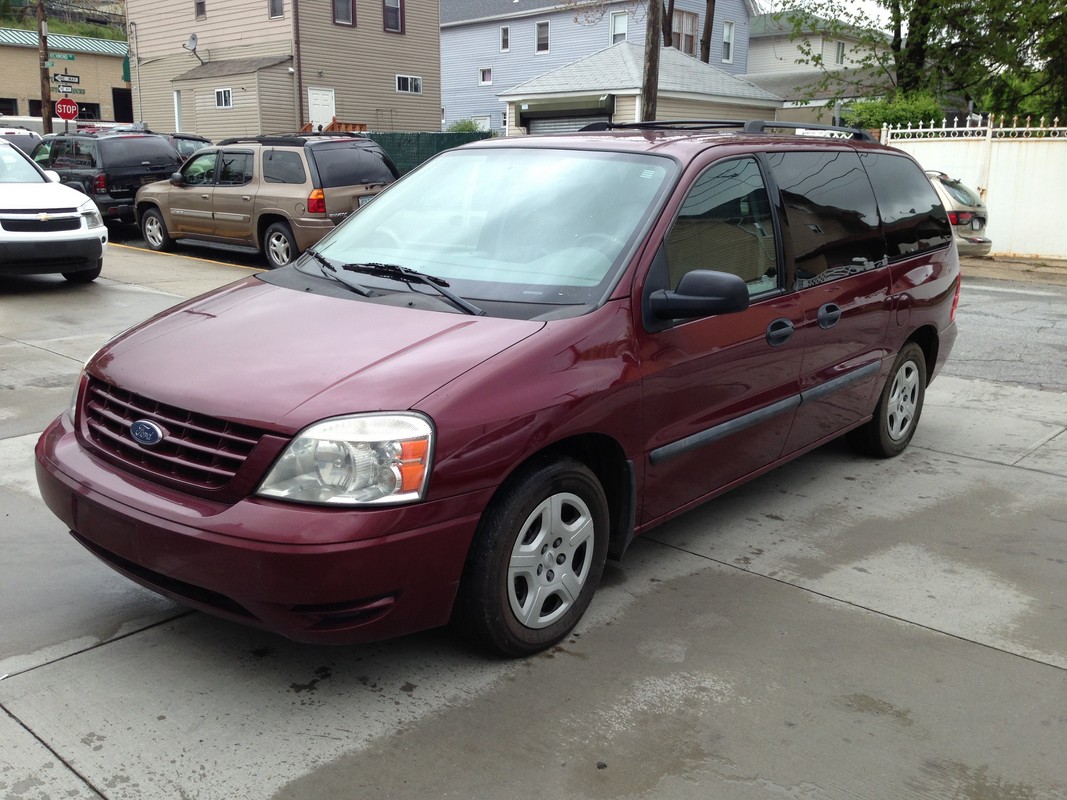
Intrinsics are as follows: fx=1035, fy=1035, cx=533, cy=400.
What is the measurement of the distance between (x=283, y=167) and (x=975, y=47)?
51.6ft

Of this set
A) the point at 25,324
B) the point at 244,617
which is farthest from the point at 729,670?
the point at 25,324

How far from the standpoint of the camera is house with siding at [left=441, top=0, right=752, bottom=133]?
39750 millimetres

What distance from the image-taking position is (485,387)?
3225 mm

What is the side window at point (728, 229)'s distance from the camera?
4062 millimetres

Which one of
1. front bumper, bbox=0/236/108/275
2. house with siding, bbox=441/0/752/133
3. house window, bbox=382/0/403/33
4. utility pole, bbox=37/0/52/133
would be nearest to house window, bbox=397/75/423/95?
house window, bbox=382/0/403/33

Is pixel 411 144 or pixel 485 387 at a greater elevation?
pixel 411 144

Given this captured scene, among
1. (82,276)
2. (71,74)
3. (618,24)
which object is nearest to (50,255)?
(82,276)

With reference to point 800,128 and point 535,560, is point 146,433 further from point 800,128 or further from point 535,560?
point 800,128

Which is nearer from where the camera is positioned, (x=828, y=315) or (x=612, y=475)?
(x=612, y=475)

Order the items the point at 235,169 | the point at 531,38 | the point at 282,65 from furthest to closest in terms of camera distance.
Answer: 1. the point at 531,38
2. the point at 282,65
3. the point at 235,169

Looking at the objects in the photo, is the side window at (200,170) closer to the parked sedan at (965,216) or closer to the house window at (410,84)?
the parked sedan at (965,216)

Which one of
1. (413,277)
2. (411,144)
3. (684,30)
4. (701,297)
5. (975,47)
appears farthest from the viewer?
(684,30)

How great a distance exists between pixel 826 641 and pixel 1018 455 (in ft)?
10.0

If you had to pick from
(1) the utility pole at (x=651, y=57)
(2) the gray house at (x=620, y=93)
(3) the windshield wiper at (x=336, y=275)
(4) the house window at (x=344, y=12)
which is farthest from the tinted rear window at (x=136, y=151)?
(2) the gray house at (x=620, y=93)
